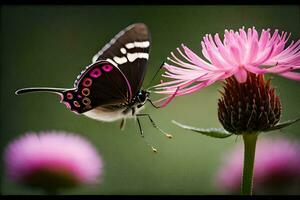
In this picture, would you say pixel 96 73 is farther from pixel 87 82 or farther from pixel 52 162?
pixel 52 162

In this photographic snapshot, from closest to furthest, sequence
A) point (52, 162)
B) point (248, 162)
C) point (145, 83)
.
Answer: point (248, 162), point (52, 162), point (145, 83)

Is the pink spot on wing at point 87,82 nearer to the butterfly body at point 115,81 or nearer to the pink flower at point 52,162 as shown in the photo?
the butterfly body at point 115,81

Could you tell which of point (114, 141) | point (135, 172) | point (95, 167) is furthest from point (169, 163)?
point (95, 167)

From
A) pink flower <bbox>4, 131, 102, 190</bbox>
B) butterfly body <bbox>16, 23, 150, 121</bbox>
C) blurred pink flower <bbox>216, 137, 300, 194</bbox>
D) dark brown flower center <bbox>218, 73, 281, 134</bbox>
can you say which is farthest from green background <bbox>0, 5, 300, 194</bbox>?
dark brown flower center <bbox>218, 73, 281, 134</bbox>

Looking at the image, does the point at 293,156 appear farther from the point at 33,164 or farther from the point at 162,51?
the point at 162,51

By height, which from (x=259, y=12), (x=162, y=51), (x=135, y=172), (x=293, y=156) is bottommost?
(x=135, y=172)

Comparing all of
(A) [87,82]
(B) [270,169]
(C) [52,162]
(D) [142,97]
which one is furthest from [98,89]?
(B) [270,169]
